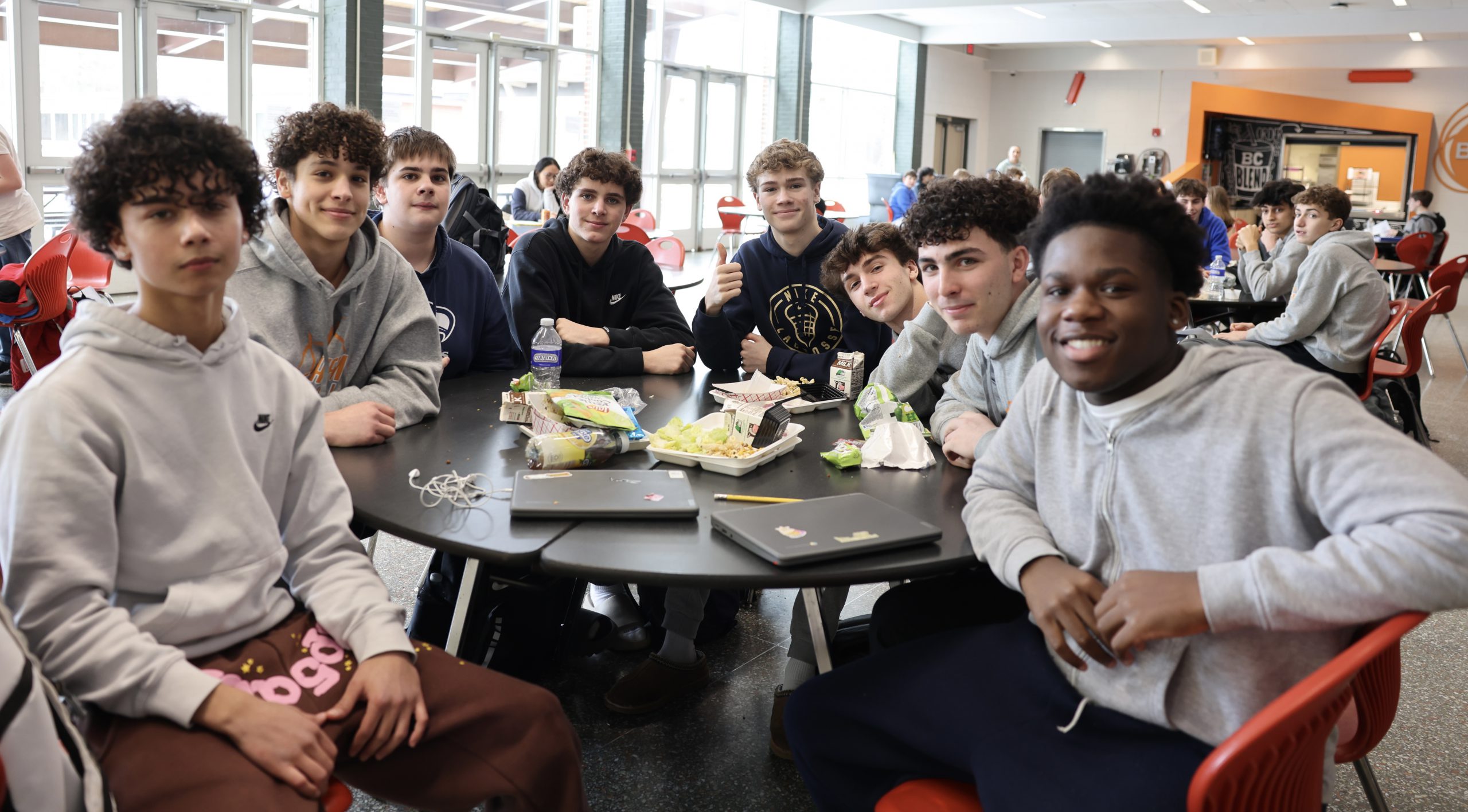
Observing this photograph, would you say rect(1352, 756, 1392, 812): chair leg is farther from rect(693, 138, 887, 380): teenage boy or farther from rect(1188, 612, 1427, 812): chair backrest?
rect(693, 138, 887, 380): teenage boy

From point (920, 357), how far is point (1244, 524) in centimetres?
116

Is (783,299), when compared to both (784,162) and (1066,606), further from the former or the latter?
(1066,606)

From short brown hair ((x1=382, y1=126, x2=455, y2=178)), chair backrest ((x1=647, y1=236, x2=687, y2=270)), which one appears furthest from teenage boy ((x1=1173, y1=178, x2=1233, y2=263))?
short brown hair ((x1=382, y1=126, x2=455, y2=178))

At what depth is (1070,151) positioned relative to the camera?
21.0 m

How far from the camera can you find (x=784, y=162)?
10.8 ft

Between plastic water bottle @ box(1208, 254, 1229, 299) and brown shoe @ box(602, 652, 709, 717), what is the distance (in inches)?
157

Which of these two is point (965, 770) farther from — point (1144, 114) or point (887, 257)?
point (1144, 114)

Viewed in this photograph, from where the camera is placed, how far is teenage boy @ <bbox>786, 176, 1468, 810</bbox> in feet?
3.71

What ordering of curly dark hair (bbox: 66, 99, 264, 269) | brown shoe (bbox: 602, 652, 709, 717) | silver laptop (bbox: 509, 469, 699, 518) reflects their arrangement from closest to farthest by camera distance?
curly dark hair (bbox: 66, 99, 264, 269) → silver laptop (bbox: 509, 469, 699, 518) → brown shoe (bbox: 602, 652, 709, 717)

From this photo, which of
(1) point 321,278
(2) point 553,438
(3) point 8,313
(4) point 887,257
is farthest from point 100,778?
(3) point 8,313

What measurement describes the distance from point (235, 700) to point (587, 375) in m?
1.64

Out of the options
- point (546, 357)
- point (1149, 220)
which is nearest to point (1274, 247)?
point (546, 357)

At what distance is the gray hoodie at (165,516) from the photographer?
1.17 m

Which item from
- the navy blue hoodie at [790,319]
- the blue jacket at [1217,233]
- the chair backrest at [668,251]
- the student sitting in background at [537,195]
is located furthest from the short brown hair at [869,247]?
the student sitting in background at [537,195]
